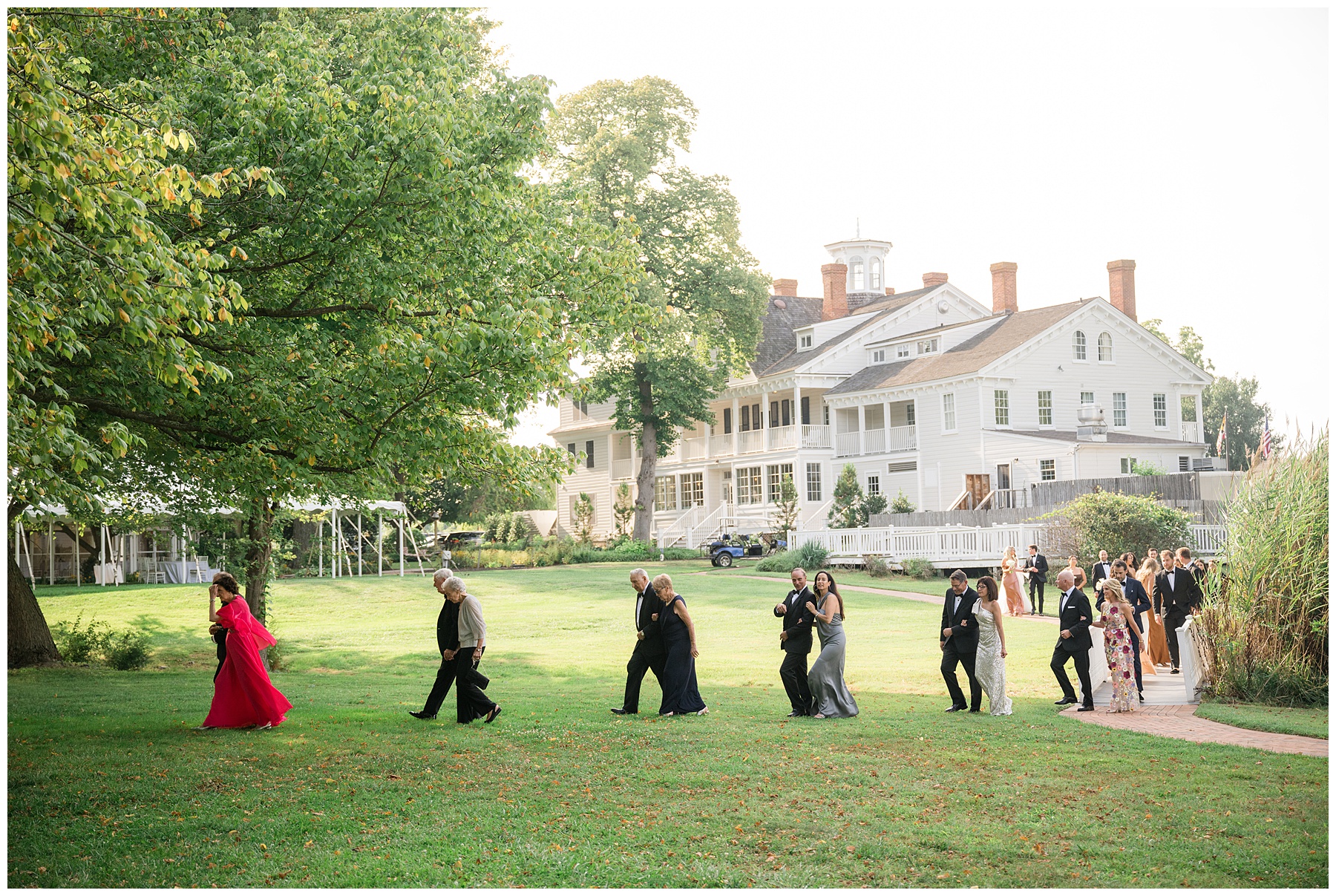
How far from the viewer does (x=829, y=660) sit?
1326 cm

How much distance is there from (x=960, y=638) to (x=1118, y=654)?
1.93 metres

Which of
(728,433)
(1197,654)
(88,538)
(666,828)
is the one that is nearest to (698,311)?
(728,433)

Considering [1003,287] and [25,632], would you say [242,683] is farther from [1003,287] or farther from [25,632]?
[1003,287]

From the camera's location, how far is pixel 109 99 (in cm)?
1119

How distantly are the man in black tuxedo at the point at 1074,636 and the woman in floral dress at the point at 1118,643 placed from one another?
0.28 m

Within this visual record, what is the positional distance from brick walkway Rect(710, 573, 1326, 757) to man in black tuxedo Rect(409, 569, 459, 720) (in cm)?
Answer: 692

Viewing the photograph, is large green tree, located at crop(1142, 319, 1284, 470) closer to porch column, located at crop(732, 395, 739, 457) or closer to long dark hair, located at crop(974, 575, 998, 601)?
porch column, located at crop(732, 395, 739, 457)

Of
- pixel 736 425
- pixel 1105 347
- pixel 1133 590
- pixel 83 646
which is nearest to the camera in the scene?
pixel 1133 590

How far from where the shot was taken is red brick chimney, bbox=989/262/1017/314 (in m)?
48.6

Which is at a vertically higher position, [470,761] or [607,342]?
[607,342]

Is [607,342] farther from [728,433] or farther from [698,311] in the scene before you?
[728,433]

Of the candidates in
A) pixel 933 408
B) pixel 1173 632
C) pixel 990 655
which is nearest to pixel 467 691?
pixel 990 655

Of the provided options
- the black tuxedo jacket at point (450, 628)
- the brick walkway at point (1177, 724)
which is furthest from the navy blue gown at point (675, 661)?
the brick walkway at point (1177, 724)

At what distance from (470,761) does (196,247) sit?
5.05 m
